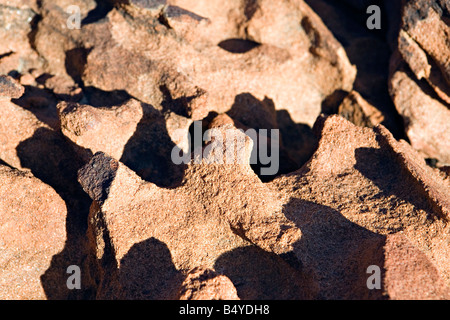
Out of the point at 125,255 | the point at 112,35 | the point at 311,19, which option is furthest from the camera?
the point at 311,19

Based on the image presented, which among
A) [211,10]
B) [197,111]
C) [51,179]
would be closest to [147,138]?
[197,111]

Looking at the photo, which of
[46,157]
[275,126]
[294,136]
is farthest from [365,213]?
[46,157]

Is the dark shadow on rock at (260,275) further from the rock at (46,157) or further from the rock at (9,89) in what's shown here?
the rock at (9,89)

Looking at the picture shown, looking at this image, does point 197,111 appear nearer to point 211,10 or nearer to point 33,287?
point 211,10

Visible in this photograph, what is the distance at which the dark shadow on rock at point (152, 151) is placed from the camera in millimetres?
2654

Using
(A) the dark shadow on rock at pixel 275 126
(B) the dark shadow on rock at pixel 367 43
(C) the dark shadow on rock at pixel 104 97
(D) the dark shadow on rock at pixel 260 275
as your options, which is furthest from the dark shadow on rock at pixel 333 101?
(D) the dark shadow on rock at pixel 260 275

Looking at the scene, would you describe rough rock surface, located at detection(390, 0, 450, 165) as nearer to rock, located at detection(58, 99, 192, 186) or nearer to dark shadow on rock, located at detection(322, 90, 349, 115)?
dark shadow on rock, located at detection(322, 90, 349, 115)

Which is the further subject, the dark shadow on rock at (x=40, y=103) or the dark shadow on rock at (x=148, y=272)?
the dark shadow on rock at (x=40, y=103)

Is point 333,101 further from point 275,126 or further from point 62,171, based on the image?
point 62,171

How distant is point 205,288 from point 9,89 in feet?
5.91

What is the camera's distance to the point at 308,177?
2.41 m

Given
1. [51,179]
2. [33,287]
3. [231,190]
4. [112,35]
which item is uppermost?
[112,35]

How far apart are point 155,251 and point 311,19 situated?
7.40ft

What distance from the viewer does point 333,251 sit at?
206cm
